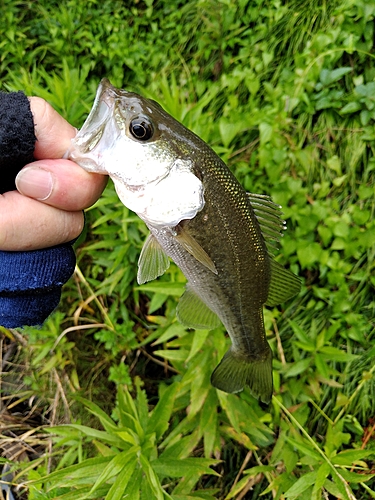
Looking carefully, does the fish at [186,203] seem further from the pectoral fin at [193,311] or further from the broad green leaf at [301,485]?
the broad green leaf at [301,485]

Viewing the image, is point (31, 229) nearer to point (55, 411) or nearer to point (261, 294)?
point (261, 294)

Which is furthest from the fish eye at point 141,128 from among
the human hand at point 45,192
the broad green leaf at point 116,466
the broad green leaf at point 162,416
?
the broad green leaf at point 116,466

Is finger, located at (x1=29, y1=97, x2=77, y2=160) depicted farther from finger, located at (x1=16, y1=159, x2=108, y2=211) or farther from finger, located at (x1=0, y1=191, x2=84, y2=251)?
finger, located at (x1=0, y1=191, x2=84, y2=251)

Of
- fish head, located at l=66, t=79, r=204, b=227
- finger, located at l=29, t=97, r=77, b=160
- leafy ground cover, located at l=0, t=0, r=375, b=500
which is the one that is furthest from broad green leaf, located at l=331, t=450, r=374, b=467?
finger, located at l=29, t=97, r=77, b=160

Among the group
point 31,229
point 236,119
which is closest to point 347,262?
point 236,119

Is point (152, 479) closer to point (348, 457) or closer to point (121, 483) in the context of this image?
point (121, 483)
